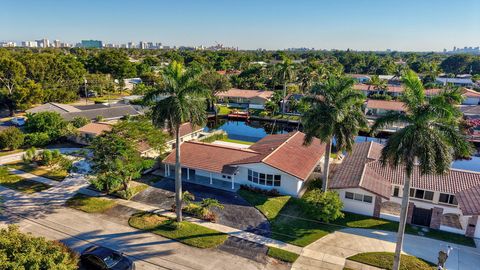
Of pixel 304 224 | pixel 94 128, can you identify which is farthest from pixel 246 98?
pixel 304 224

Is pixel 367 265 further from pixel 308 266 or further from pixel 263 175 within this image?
pixel 263 175

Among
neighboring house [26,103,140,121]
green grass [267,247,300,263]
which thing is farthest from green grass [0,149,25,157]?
green grass [267,247,300,263]

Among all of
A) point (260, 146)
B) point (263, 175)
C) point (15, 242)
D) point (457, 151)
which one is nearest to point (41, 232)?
point (15, 242)

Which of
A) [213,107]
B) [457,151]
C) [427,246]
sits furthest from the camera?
[213,107]

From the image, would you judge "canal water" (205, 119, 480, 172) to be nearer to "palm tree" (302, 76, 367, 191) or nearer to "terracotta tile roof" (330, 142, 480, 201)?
"terracotta tile roof" (330, 142, 480, 201)

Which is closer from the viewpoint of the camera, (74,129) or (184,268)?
(184,268)

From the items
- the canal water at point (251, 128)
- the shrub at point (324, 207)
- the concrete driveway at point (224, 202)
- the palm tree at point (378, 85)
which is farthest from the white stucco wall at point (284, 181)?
the palm tree at point (378, 85)

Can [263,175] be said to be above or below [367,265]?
above

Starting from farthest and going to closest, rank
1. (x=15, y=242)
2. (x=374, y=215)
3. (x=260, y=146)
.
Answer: (x=260, y=146), (x=374, y=215), (x=15, y=242)
